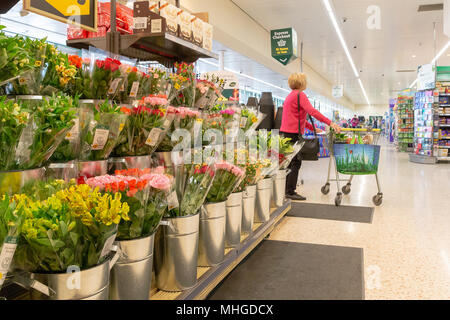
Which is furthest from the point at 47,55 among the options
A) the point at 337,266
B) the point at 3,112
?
the point at 337,266

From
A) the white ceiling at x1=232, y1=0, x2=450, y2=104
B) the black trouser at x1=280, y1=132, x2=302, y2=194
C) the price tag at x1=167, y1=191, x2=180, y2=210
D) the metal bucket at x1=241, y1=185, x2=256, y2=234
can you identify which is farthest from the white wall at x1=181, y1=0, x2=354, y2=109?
the price tag at x1=167, y1=191, x2=180, y2=210

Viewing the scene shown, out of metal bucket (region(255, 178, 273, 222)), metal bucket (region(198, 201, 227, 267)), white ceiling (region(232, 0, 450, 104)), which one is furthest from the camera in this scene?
white ceiling (region(232, 0, 450, 104))

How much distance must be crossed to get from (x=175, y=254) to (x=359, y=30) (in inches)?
434

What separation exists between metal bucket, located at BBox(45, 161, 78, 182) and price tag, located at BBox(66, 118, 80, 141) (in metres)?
0.10

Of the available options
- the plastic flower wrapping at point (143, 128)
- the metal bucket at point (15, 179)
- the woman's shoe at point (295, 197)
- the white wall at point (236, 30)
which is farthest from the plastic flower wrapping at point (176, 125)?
the white wall at point (236, 30)

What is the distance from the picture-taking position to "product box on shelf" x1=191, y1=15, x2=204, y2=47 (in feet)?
9.47

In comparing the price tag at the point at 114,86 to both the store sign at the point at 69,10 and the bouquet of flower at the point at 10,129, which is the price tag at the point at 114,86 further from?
the bouquet of flower at the point at 10,129

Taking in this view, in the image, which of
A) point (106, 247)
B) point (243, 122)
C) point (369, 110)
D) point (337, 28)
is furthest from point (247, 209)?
point (369, 110)

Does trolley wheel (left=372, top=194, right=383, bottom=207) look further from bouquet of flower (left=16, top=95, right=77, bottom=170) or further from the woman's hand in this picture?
bouquet of flower (left=16, top=95, right=77, bottom=170)

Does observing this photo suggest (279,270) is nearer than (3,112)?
No

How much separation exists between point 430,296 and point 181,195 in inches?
60.2

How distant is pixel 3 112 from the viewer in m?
1.21

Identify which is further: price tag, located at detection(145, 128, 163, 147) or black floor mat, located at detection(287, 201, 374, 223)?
black floor mat, located at detection(287, 201, 374, 223)
